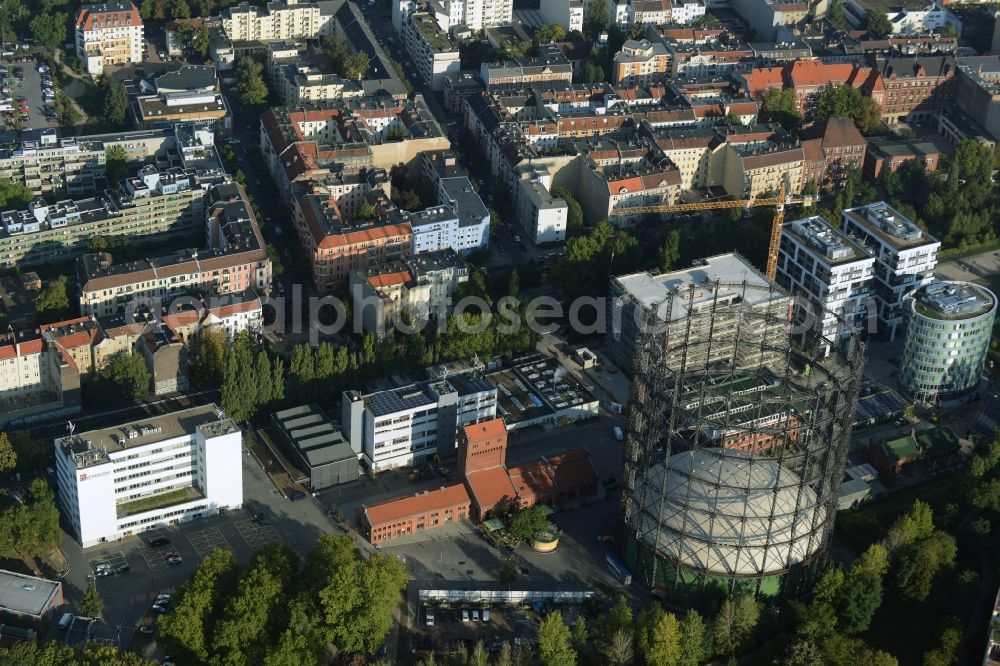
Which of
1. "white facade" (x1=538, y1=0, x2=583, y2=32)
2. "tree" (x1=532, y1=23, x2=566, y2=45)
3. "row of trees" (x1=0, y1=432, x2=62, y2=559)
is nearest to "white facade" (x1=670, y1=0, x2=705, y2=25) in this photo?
"white facade" (x1=538, y1=0, x2=583, y2=32)

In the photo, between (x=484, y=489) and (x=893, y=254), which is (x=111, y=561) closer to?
(x=484, y=489)

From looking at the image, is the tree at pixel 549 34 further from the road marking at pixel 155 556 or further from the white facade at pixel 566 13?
the road marking at pixel 155 556

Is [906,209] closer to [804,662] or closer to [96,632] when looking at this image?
[804,662]

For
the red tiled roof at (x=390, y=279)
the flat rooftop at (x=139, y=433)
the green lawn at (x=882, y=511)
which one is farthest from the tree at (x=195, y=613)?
the green lawn at (x=882, y=511)

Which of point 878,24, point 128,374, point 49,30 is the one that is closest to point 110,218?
point 128,374

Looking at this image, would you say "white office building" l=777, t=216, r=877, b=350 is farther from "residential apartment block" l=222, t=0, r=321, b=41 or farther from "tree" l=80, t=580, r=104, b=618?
"residential apartment block" l=222, t=0, r=321, b=41

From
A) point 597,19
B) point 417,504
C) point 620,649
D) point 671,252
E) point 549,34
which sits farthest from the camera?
point 597,19
